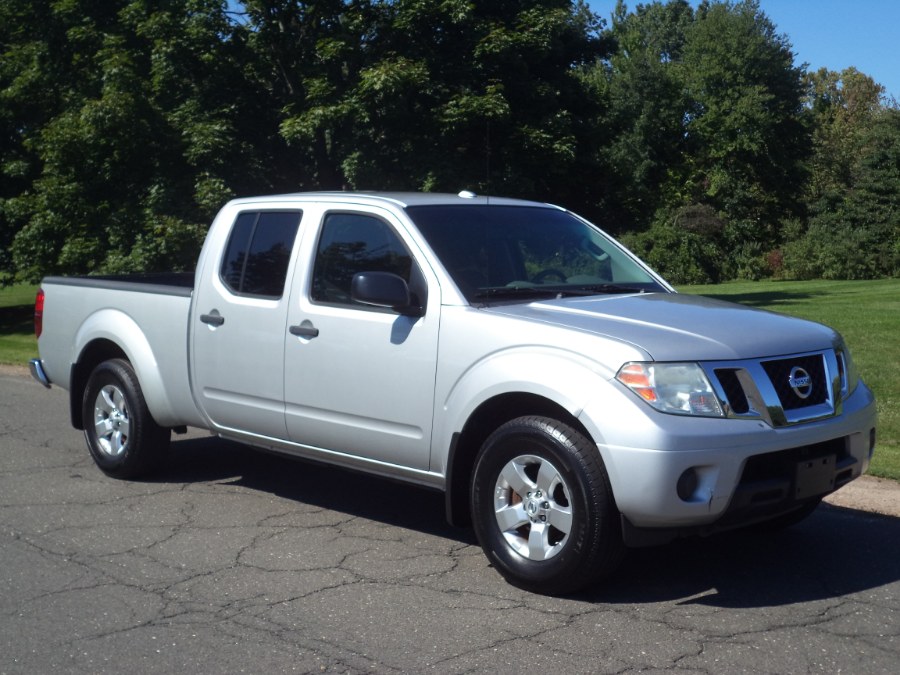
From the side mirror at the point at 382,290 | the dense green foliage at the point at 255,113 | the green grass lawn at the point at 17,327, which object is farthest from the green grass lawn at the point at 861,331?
the side mirror at the point at 382,290

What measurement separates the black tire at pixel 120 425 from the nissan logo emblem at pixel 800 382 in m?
4.36

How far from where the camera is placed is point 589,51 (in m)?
29.0

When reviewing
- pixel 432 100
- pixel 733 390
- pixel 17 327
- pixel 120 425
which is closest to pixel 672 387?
pixel 733 390

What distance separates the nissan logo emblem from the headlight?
1.70 ft

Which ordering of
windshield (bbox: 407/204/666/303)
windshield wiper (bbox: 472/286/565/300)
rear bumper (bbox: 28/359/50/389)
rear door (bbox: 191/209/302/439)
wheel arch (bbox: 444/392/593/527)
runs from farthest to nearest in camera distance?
rear bumper (bbox: 28/359/50/389) → rear door (bbox: 191/209/302/439) → windshield (bbox: 407/204/666/303) → windshield wiper (bbox: 472/286/565/300) → wheel arch (bbox: 444/392/593/527)

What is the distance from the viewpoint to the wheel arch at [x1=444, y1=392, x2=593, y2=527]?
17.6ft

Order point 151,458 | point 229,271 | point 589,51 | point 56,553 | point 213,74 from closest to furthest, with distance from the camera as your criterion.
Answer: point 56,553
point 229,271
point 151,458
point 213,74
point 589,51

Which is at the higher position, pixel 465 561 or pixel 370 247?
pixel 370 247

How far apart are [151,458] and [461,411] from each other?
307 centimetres

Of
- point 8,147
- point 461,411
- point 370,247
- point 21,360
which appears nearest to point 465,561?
point 461,411

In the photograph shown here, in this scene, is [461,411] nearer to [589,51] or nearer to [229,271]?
[229,271]

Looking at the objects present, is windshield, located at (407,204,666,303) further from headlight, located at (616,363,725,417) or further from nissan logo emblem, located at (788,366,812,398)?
nissan logo emblem, located at (788,366,812,398)

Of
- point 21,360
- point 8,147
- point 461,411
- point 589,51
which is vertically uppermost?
point 589,51

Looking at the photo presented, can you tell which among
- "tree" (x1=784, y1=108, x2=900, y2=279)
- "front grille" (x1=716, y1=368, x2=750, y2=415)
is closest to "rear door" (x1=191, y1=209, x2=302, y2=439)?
"front grille" (x1=716, y1=368, x2=750, y2=415)
